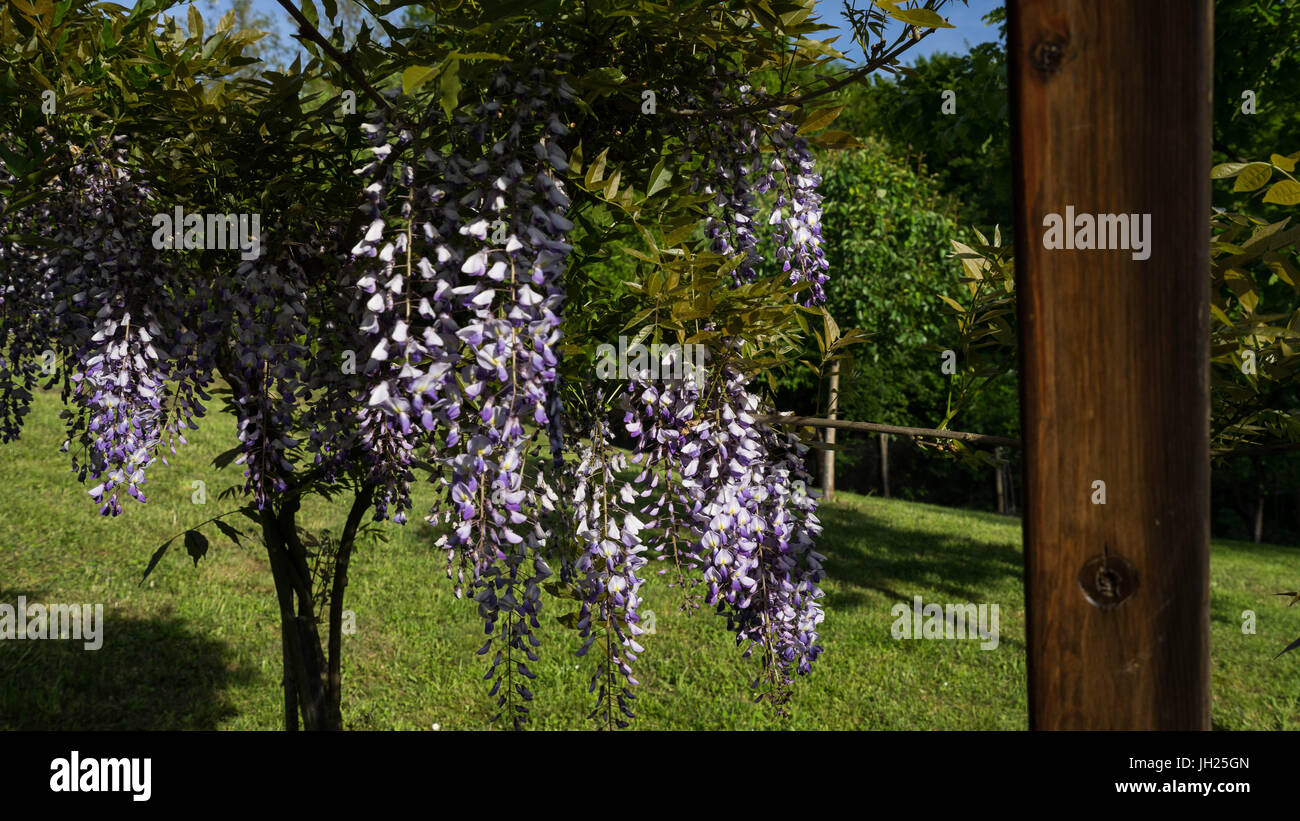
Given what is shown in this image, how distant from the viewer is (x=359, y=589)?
7625 mm

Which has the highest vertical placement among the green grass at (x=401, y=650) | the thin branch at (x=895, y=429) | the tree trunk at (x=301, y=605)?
the thin branch at (x=895, y=429)

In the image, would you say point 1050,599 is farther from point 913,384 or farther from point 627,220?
point 913,384

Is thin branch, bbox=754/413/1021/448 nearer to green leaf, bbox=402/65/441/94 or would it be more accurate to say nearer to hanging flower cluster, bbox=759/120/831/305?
hanging flower cluster, bbox=759/120/831/305

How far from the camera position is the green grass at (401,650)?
564 centimetres

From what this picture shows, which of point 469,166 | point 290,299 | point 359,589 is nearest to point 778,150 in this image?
point 469,166

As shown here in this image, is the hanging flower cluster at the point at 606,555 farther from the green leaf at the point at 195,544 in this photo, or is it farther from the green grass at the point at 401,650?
the green grass at the point at 401,650

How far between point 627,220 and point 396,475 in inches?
36.9

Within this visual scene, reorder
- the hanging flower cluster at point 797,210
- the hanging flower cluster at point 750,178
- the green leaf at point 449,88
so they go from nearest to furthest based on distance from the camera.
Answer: the green leaf at point 449,88
the hanging flower cluster at point 750,178
the hanging flower cluster at point 797,210

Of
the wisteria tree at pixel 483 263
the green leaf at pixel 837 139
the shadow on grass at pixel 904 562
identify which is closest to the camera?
the wisteria tree at pixel 483 263

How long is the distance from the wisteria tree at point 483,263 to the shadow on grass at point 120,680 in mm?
3317

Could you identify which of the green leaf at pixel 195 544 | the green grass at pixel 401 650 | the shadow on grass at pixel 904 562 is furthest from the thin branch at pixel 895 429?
the shadow on grass at pixel 904 562

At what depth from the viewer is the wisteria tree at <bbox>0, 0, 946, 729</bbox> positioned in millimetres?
1840

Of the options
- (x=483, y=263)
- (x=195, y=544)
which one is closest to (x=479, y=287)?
(x=483, y=263)

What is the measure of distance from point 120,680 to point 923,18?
6306 mm
